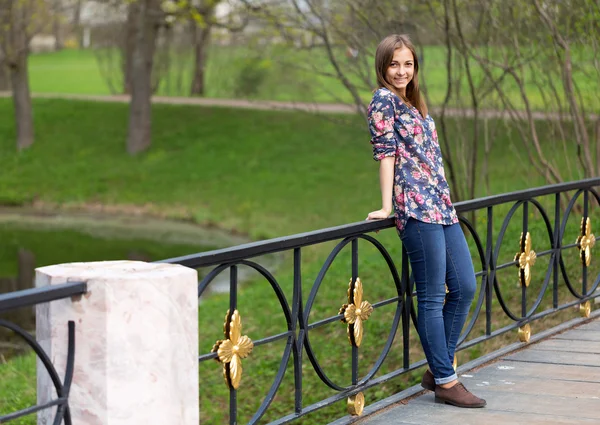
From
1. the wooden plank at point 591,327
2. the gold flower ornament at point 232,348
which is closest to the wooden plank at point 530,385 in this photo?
the wooden plank at point 591,327

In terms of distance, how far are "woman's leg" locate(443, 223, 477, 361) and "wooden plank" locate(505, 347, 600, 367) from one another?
1.07 m

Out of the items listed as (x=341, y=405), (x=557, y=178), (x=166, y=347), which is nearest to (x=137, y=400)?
(x=166, y=347)

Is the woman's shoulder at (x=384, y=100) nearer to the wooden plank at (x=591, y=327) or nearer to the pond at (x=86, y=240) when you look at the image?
the wooden plank at (x=591, y=327)

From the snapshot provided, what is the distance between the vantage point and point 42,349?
3.26m

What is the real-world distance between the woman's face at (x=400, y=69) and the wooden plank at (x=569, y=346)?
7.18 ft

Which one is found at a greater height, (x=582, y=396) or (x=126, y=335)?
(x=126, y=335)

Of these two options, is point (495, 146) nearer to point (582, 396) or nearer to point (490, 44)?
point (490, 44)

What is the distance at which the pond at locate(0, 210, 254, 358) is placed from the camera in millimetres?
17562

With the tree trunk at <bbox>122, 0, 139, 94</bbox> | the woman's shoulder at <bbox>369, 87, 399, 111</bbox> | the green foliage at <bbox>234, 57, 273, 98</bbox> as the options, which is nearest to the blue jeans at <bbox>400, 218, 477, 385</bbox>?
the woman's shoulder at <bbox>369, 87, 399, 111</bbox>

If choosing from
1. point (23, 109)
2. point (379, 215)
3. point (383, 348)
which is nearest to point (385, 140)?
point (379, 215)

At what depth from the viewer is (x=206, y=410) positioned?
9.60 metres

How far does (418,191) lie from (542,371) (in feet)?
4.96

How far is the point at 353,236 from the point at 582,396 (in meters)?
1.39

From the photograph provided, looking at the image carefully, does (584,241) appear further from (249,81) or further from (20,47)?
(249,81)
